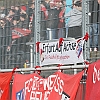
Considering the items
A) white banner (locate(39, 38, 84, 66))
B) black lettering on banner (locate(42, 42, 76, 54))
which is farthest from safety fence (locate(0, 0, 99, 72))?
black lettering on banner (locate(42, 42, 76, 54))

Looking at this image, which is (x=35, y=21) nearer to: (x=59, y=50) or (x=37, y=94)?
(x=59, y=50)

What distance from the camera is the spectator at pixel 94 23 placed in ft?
26.1

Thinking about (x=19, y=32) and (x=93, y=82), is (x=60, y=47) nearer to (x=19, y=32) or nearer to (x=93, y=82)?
(x=93, y=82)

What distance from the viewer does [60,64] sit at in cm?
A: 820

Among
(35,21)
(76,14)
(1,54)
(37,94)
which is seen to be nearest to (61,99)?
(37,94)

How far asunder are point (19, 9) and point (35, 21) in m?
0.82

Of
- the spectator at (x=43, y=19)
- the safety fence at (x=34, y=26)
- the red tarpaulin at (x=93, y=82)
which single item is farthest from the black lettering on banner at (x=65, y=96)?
the spectator at (x=43, y=19)

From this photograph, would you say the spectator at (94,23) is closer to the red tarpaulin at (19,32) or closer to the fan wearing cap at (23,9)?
the red tarpaulin at (19,32)

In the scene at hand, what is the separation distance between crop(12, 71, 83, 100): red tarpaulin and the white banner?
43 cm

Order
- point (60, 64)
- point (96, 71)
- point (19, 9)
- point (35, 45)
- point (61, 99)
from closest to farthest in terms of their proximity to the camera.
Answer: point (96, 71) < point (61, 99) < point (60, 64) < point (35, 45) < point (19, 9)

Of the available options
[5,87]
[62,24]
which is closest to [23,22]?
[62,24]

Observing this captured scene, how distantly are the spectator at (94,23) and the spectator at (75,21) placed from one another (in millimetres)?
308

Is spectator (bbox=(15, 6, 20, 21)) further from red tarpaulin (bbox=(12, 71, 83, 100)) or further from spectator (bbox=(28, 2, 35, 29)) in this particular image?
red tarpaulin (bbox=(12, 71, 83, 100))

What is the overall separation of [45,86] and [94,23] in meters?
1.66
